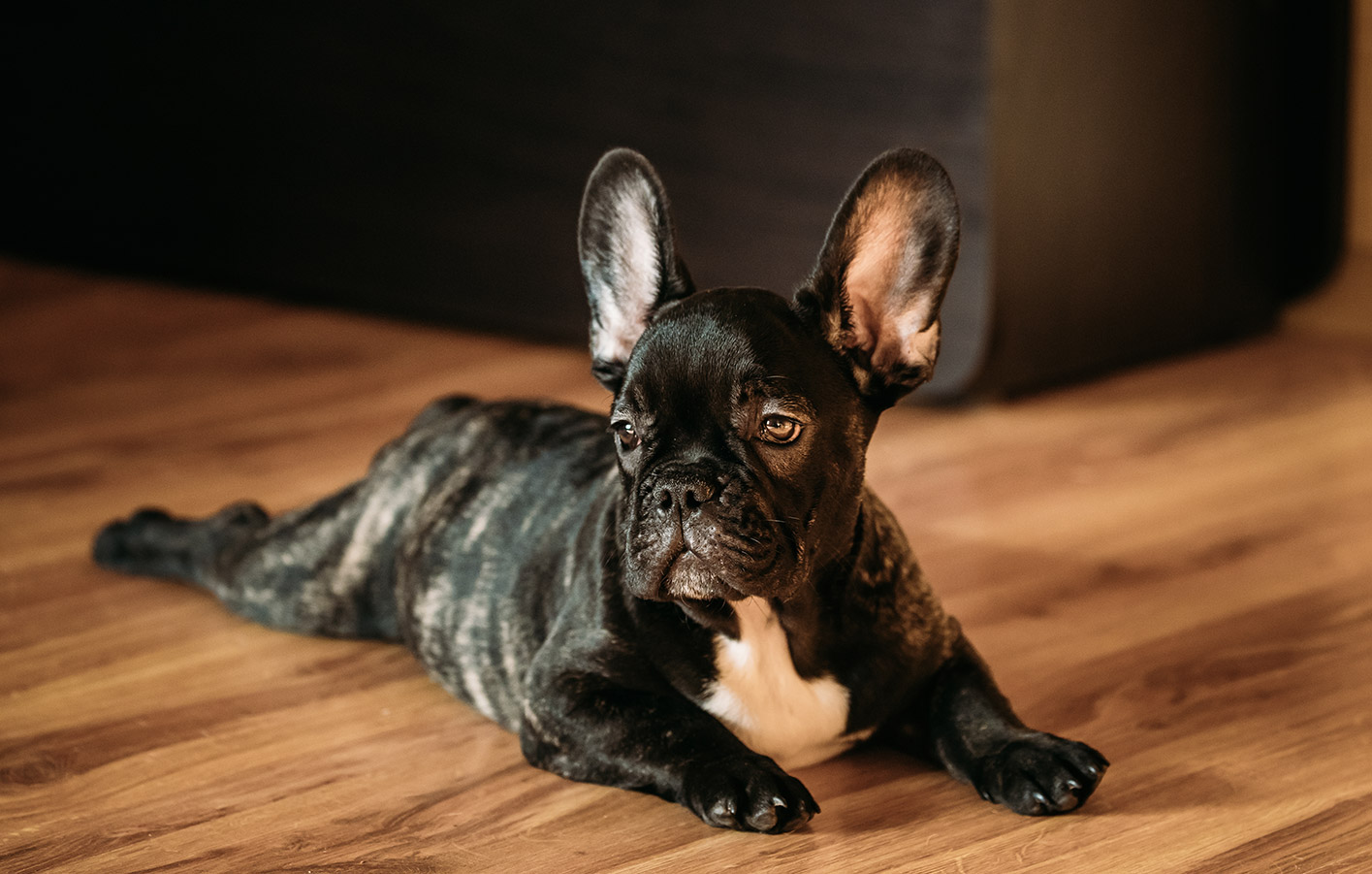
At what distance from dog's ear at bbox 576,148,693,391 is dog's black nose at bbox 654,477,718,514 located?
0.96 feet

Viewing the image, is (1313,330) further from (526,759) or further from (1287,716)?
(526,759)

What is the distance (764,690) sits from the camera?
2.05 meters

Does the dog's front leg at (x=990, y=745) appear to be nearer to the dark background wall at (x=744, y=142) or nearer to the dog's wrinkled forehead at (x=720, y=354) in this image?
the dog's wrinkled forehead at (x=720, y=354)

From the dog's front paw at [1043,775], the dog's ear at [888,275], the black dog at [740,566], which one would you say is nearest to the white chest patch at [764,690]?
the black dog at [740,566]

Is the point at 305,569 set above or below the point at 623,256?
below

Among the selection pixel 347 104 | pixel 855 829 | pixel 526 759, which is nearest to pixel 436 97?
pixel 347 104

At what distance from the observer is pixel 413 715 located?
2.41m

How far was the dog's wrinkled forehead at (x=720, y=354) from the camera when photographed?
6.18 feet

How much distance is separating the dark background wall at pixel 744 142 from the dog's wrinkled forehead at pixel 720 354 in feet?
6.48

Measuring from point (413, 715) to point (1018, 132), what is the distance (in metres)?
2.14

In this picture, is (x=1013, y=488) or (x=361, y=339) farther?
(x=361, y=339)

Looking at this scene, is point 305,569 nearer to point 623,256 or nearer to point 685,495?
point 623,256

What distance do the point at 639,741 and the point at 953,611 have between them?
0.90m

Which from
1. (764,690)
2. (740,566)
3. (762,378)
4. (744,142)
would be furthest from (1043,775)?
(744,142)
